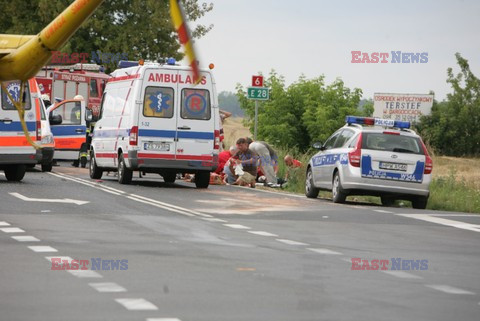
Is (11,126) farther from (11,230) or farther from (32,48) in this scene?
(11,230)

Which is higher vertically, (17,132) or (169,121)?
(169,121)

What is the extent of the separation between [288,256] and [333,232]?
3.74 m

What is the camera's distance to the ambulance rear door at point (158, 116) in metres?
28.3

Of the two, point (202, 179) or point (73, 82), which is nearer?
point (202, 179)

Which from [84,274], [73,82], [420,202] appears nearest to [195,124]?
[420,202]

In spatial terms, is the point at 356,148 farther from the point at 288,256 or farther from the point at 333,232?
the point at 288,256

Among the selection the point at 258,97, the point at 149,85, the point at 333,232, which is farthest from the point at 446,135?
the point at 333,232

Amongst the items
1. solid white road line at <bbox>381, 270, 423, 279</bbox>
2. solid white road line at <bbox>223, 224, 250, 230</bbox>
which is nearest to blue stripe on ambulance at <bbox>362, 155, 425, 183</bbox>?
solid white road line at <bbox>223, 224, 250, 230</bbox>

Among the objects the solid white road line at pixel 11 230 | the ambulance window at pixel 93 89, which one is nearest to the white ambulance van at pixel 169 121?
the solid white road line at pixel 11 230

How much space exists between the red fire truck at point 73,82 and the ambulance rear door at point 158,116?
17845 mm

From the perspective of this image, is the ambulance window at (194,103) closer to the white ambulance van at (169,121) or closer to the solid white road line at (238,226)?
the white ambulance van at (169,121)

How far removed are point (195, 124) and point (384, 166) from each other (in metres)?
5.40

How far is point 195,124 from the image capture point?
28656 millimetres

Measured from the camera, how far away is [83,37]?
6600 centimetres
